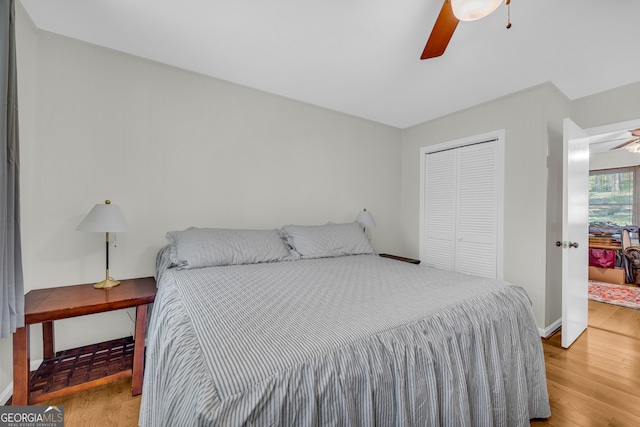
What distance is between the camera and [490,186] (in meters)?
2.96

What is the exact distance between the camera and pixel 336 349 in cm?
88

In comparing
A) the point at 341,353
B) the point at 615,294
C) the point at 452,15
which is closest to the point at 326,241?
the point at 341,353

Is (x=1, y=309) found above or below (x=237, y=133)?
below

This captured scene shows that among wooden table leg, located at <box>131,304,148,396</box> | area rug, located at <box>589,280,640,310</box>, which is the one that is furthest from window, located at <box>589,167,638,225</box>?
wooden table leg, located at <box>131,304,148,396</box>

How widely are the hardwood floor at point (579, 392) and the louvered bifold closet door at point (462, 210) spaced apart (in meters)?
0.92

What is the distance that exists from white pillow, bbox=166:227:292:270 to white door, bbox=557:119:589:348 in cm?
238

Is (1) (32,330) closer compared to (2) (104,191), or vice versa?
(1) (32,330)

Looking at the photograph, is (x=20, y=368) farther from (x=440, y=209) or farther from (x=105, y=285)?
(x=440, y=209)

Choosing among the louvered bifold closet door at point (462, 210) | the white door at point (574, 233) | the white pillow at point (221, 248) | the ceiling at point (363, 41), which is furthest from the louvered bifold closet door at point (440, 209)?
the white pillow at point (221, 248)

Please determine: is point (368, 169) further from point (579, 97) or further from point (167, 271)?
point (167, 271)

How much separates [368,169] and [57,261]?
3150mm

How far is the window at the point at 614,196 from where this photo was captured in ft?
17.2

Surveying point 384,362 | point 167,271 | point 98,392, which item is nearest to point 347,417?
point 384,362

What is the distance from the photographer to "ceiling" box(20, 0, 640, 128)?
163 centimetres
